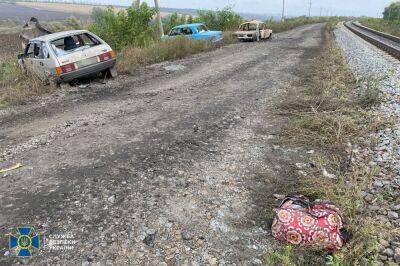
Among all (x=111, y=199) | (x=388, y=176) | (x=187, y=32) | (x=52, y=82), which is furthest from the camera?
(x=187, y=32)

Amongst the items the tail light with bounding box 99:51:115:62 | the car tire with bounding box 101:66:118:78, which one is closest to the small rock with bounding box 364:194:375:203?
the tail light with bounding box 99:51:115:62

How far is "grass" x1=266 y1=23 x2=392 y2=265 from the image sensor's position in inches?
138

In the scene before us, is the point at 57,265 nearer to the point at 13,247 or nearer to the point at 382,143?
the point at 13,247

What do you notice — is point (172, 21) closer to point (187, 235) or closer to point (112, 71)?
point (112, 71)

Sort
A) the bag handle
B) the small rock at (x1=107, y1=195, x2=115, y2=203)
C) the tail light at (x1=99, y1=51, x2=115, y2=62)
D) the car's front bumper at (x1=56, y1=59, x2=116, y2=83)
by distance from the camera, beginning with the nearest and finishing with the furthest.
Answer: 1. the bag handle
2. the small rock at (x1=107, y1=195, x2=115, y2=203)
3. the car's front bumper at (x1=56, y1=59, x2=116, y2=83)
4. the tail light at (x1=99, y1=51, x2=115, y2=62)

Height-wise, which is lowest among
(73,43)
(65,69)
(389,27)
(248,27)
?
(389,27)

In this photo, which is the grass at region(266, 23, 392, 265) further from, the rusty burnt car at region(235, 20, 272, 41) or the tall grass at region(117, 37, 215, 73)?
the rusty burnt car at region(235, 20, 272, 41)

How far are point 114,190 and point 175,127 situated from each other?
8.75ft

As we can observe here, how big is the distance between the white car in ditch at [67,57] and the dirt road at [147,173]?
29.8 inches

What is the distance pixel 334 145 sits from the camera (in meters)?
5.95

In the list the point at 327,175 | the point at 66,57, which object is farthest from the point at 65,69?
the point at 327,175

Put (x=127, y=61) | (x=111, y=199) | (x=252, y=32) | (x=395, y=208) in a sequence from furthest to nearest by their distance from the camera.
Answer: (x=252, y=32) < (x=127, y=61) < (x=111, y=199) < (x=395, y=208)

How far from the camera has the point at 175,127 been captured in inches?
283

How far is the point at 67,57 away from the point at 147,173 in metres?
6.22
